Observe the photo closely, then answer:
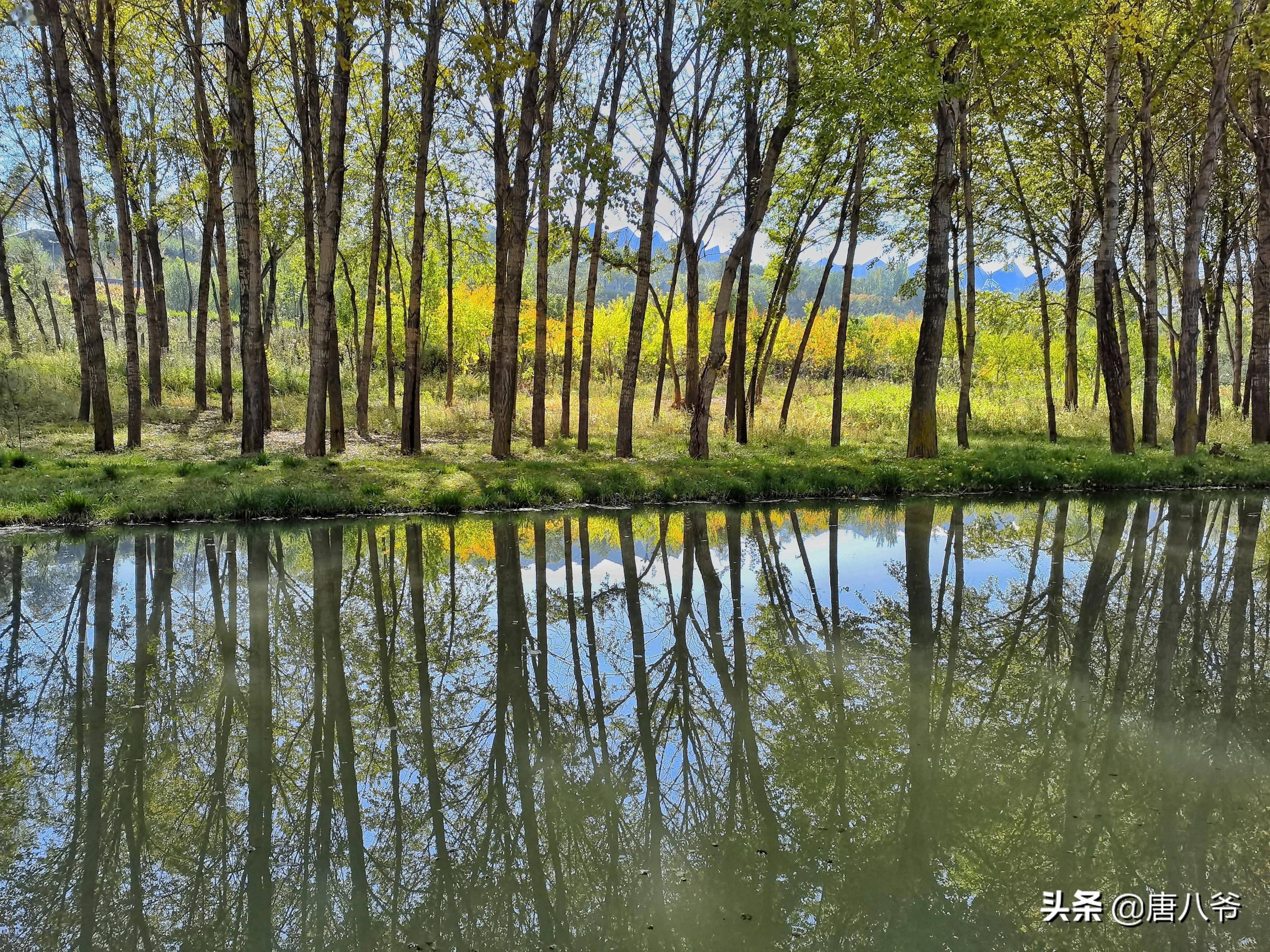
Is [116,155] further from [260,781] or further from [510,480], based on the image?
[260,781]

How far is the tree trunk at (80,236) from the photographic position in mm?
12898

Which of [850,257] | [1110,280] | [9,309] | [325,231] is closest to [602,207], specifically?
[325,231]

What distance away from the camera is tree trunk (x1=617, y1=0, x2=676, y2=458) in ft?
47.5

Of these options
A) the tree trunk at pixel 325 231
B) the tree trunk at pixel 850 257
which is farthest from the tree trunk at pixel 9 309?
the tree trunk at pixel 850 257

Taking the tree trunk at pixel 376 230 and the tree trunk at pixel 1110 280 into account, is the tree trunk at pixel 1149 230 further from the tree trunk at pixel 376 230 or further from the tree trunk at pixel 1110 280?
the tree trunk at pixel 376 230

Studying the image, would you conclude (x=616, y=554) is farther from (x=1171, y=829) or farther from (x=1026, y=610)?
(x=1171, y=829)

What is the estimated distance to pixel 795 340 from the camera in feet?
200

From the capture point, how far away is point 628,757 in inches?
165

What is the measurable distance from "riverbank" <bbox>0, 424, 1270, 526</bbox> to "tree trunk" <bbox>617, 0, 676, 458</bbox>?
1113 mm

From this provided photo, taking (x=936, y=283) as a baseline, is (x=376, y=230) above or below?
above

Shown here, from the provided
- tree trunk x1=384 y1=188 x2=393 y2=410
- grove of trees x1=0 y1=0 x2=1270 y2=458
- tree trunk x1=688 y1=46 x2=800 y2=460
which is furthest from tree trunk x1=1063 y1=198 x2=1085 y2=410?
tree trunk x1=384 y1=188 x2=393 y2=410

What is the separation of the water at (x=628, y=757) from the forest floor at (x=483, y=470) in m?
3.18

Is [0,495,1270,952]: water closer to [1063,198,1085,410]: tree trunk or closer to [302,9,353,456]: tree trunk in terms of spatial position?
[302,9,353,456]: tree trunk

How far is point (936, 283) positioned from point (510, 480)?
974cm
